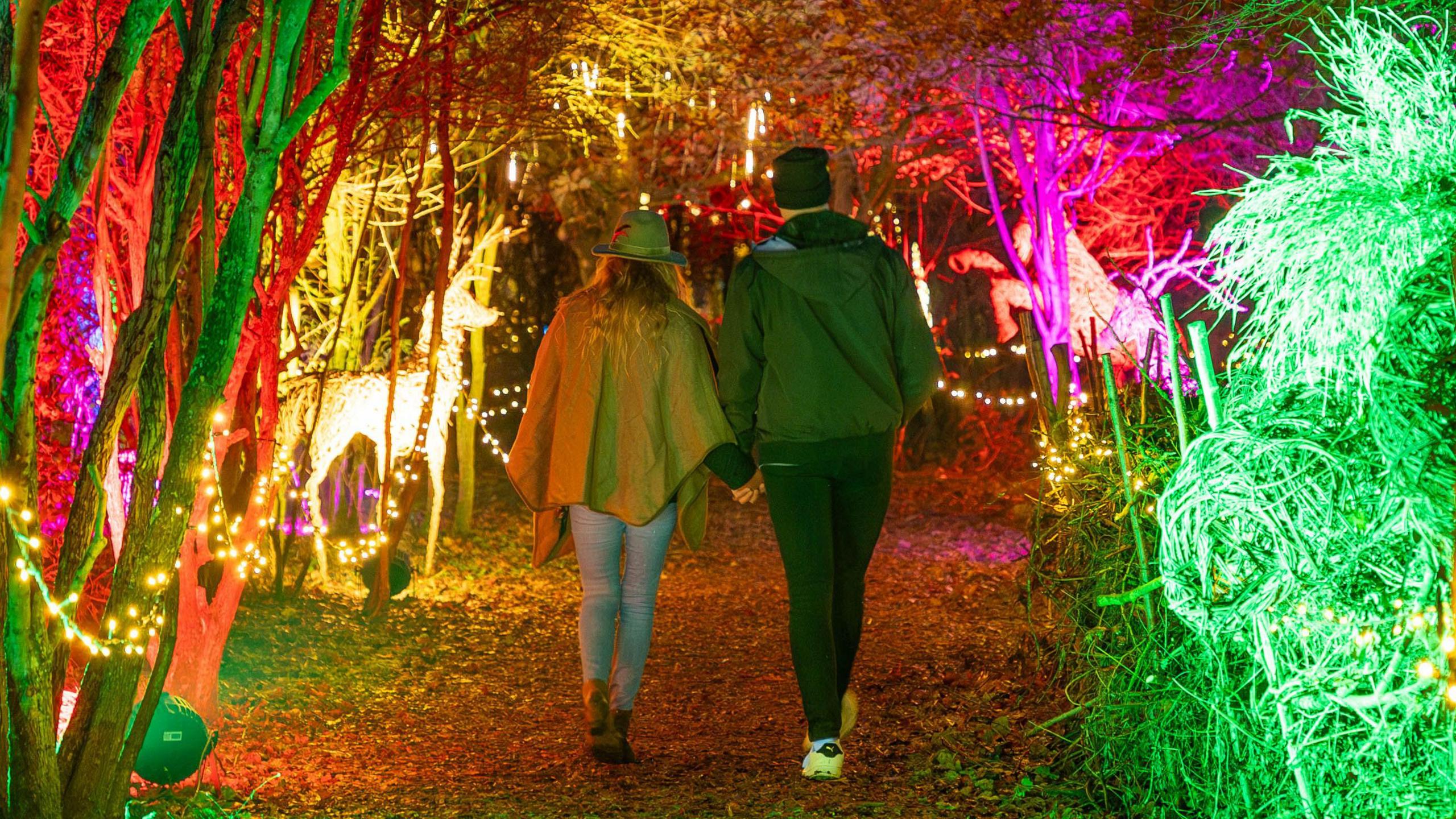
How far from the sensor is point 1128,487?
11.2 feet

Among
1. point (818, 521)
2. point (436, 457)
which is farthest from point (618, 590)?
point (436, 457)

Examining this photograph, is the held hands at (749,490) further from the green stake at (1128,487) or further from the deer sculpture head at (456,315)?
the deer sculpture head at (456,315)

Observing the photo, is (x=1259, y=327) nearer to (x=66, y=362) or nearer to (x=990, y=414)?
(x=66, y=362)

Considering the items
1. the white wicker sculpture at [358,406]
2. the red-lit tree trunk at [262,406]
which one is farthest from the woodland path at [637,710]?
the white wicker sculpture at [358,406]

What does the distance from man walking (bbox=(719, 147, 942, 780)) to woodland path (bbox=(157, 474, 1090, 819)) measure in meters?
0.43

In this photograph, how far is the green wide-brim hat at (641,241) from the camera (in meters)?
4.14

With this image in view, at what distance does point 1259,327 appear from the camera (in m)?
2.73

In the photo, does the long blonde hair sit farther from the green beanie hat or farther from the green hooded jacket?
the green beanie hat

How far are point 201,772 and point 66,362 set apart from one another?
214 cm

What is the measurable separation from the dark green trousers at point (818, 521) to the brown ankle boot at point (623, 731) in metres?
0.66

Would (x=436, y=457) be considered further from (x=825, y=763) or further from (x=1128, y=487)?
(x=1128, y=487)

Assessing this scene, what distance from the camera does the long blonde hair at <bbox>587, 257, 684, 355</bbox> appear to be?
4.12 meters

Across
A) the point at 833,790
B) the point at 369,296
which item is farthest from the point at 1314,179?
the point at 369,296

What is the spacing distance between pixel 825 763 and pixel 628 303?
156cm
